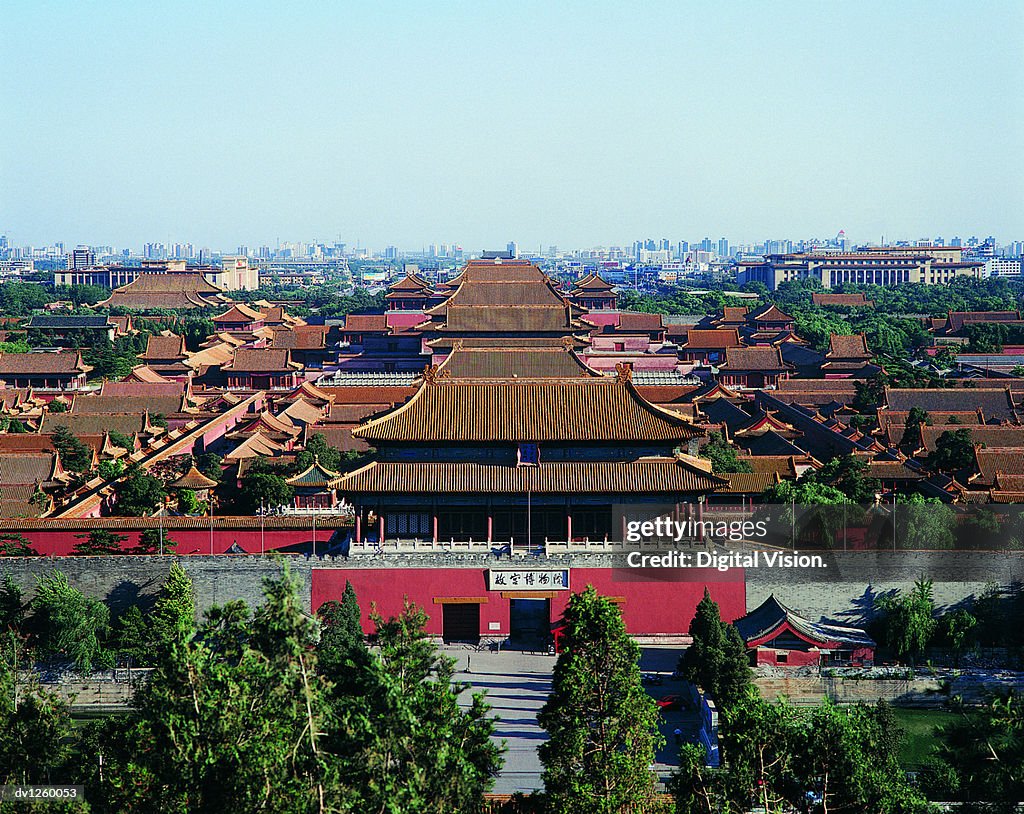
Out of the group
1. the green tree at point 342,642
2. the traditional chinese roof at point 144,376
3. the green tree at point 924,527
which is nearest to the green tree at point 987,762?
the green tree at point 342,642

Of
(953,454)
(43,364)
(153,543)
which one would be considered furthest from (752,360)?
(153,543)

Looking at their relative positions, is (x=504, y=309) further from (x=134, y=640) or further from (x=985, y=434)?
(x=134, y=640)

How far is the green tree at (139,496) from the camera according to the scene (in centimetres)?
3127

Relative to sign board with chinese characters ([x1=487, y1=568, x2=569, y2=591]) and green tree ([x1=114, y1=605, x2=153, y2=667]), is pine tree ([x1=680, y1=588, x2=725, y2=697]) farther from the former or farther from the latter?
green tree ([x1=114, y1=605, x2=153, y2=667])

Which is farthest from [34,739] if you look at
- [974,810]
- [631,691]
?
[974,810]

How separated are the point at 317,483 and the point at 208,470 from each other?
563cm

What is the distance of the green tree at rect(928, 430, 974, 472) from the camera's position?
114 ft

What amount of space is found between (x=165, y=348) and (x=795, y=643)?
4174 centimetres

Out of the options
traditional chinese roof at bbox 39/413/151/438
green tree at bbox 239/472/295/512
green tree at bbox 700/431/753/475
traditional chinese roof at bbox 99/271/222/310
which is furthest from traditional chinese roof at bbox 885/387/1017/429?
traditional chinese roof at bbox 99/271/222/310

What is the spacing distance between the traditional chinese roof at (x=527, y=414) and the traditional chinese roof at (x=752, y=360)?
30546mm

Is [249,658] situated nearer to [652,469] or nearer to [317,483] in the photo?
[652,469]

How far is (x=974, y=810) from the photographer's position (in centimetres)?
1574

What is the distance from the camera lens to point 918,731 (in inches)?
863

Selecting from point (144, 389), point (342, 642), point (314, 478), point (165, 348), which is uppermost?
point (165, 348)
